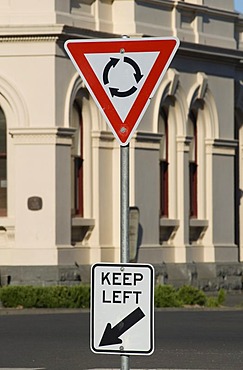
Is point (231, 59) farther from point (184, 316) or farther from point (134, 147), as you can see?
point (184, 316)

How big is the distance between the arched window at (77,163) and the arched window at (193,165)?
4.30 metres

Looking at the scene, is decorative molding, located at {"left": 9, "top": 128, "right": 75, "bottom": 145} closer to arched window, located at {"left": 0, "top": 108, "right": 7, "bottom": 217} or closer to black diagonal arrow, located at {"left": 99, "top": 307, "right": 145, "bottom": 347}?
arched window, located at {"left": 0, "top": 108, "right": 7, "bottom": 217}

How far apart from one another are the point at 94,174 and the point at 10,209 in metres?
2.37

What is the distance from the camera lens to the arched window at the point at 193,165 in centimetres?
3891

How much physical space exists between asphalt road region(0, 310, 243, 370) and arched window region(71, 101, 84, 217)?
25.2 ft

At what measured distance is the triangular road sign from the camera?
31.8ft

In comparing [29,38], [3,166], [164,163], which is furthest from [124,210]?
[164,163]

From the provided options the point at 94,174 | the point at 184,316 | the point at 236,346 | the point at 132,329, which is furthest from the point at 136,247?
the point at 132,329

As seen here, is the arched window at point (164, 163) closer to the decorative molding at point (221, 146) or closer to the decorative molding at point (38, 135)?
the decorative molding at point (221, 146)

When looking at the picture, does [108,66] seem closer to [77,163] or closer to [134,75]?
[134,75]

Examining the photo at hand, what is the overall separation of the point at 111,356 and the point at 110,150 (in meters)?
17.1

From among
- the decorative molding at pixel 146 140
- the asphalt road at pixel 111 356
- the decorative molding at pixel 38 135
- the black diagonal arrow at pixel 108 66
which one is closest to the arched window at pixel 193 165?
the decorative molding at pixel 146 140

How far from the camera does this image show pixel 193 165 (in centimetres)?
3916

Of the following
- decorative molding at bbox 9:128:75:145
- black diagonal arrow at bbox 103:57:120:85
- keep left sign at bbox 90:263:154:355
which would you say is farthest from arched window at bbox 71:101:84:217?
keep left sign at bbox 90:263:154:355
